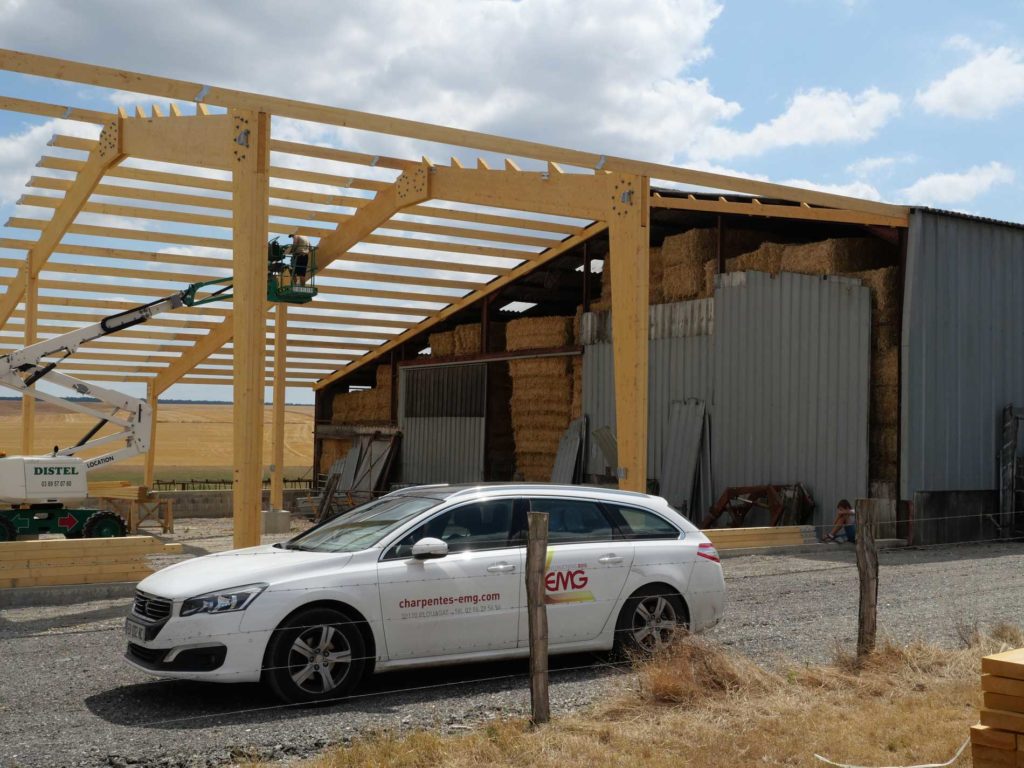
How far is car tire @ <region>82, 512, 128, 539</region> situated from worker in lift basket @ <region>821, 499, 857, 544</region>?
35.6 feet

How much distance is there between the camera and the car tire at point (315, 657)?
6668 mm

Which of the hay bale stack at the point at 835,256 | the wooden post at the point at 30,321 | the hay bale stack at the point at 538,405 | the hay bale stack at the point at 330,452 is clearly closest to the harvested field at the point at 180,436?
the hay bale stack at the point at 330,452

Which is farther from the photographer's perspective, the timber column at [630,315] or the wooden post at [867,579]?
the timber column at [630,315]

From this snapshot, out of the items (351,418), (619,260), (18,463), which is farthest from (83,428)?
(619,260)

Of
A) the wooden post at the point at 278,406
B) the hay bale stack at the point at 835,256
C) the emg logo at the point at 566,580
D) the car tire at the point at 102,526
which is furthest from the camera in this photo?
the wooden post at the point at 278,406

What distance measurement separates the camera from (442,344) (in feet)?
85.7

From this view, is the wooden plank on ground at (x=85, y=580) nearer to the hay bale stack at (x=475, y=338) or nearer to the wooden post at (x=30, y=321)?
the wooden post at (x=30, y=321)

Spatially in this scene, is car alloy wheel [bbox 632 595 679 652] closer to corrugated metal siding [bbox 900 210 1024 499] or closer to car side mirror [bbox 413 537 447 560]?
car side mirror [bbox 413 537 447 560]

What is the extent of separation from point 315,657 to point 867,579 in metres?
3.80

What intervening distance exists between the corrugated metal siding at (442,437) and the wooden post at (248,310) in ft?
41.1

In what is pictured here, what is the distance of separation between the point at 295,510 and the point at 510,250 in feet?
34.0

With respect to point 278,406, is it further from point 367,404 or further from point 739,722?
point 739,722

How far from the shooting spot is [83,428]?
63.0 metres

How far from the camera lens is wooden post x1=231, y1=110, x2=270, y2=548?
11750mm
